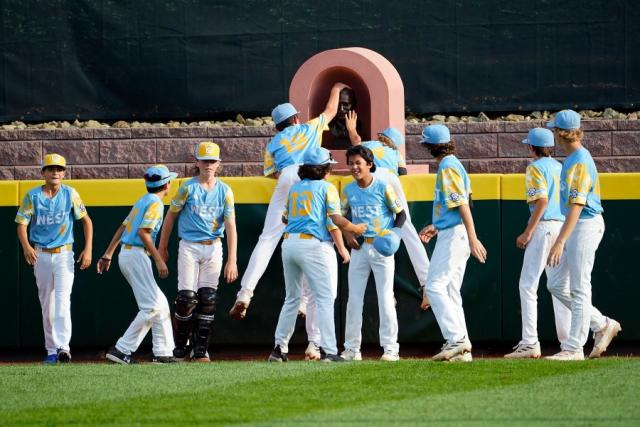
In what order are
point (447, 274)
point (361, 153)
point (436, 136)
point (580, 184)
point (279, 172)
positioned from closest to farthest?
point (580, 184)
point (447, 274)
point (436, 136)
point (361, 153)
point (279, 172)

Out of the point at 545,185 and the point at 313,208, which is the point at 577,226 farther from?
the point at 313,208

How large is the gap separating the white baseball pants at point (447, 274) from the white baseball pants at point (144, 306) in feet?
7.92

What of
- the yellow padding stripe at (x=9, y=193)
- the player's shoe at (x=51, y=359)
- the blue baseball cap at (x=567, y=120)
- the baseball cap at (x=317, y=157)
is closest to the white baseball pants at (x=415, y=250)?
the baseball cap at (x=317, y=157)

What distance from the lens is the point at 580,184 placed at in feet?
32.0

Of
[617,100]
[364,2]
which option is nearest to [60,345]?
[364,2]

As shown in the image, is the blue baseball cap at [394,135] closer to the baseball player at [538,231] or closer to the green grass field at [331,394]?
the baseball player at [538,231]

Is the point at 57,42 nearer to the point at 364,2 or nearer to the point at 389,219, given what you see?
the point at 364,2

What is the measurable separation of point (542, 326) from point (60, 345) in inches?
164

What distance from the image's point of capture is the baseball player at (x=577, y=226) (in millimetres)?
9734

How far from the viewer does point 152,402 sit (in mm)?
8211

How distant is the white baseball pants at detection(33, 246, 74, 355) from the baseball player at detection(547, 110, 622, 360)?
4.16 m

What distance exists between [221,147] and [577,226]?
486cm

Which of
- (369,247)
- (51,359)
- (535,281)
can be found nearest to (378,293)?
(369,247)

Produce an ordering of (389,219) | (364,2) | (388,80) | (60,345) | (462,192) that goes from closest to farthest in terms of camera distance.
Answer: (462,192), (389,219), (60,345), (388,80), (364,2)
